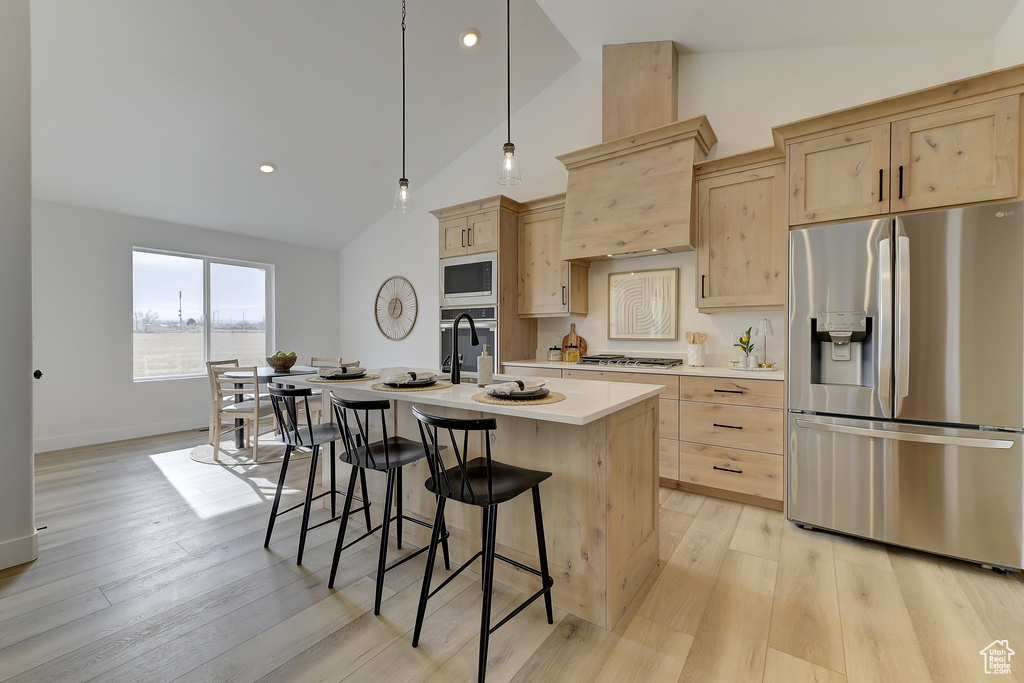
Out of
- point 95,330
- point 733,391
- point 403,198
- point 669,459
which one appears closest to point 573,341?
point 669,459

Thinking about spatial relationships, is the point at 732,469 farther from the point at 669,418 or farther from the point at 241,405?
the point at 241,405

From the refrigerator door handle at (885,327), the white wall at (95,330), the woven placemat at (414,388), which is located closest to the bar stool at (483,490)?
the woven placemat at (414,388)

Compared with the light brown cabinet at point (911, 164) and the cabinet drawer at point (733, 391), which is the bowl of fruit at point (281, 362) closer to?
the cabinet drawer at point (733, 391)

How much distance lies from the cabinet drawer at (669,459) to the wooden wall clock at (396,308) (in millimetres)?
3448

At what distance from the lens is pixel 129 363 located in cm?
452

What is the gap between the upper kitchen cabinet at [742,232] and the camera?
2.92m

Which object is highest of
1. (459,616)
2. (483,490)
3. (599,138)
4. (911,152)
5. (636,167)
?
(599,138)

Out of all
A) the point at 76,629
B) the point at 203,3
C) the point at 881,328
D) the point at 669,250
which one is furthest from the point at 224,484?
the point at 881,328

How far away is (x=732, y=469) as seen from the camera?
2895mm

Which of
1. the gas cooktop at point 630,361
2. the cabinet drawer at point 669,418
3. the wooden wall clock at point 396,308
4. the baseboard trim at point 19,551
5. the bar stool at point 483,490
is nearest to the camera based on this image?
the bar stool at point 483,490

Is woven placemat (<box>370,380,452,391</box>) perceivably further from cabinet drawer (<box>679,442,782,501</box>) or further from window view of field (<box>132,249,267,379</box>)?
window view of field (<box>132,249,267,379</box>)

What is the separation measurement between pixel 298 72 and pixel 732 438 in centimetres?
422

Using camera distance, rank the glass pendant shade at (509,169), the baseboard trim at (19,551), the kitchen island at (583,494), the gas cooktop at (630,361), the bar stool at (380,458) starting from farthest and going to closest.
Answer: the gas cooktop at (630,361), the glass pendant shade at (509,169), the baseboard trim at (19,551), the bar stool at (380,458), the kitchen island at (583,494)

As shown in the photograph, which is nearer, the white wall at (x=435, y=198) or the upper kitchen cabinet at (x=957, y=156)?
the upper kitchen cabinet at (x=957, y=156)
